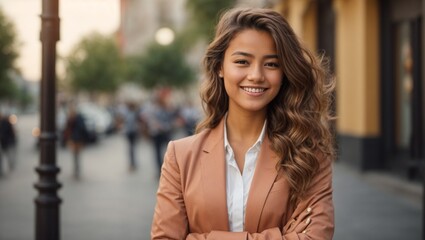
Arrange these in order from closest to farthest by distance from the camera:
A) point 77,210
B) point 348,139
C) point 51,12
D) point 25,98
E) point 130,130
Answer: point 51,12 → point 77,210 → point 348,139 → point 130,130 → point 25,98

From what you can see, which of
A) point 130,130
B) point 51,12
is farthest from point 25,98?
point 51,12

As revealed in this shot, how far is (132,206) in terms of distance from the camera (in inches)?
402

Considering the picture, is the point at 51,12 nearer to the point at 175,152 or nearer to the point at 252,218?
the point at 175,152

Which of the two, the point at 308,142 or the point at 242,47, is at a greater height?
the point at 242,47

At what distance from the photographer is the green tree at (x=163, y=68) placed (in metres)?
49.5

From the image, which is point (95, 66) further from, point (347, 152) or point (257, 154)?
point (257, 154)

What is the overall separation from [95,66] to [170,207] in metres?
77.6

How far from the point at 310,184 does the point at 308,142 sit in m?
0.18

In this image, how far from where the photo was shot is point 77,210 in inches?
391

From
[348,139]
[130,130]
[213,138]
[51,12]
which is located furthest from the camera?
[130,130]

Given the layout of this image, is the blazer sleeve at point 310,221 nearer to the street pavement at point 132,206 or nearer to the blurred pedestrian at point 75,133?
the street pavement at point 132,206

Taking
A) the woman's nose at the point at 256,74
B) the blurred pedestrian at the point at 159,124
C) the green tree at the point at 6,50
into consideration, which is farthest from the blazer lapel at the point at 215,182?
the green tree at the point at 6,50

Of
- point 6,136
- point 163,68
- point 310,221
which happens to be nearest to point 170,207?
point 310,221

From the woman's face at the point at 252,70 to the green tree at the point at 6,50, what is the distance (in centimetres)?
3532
